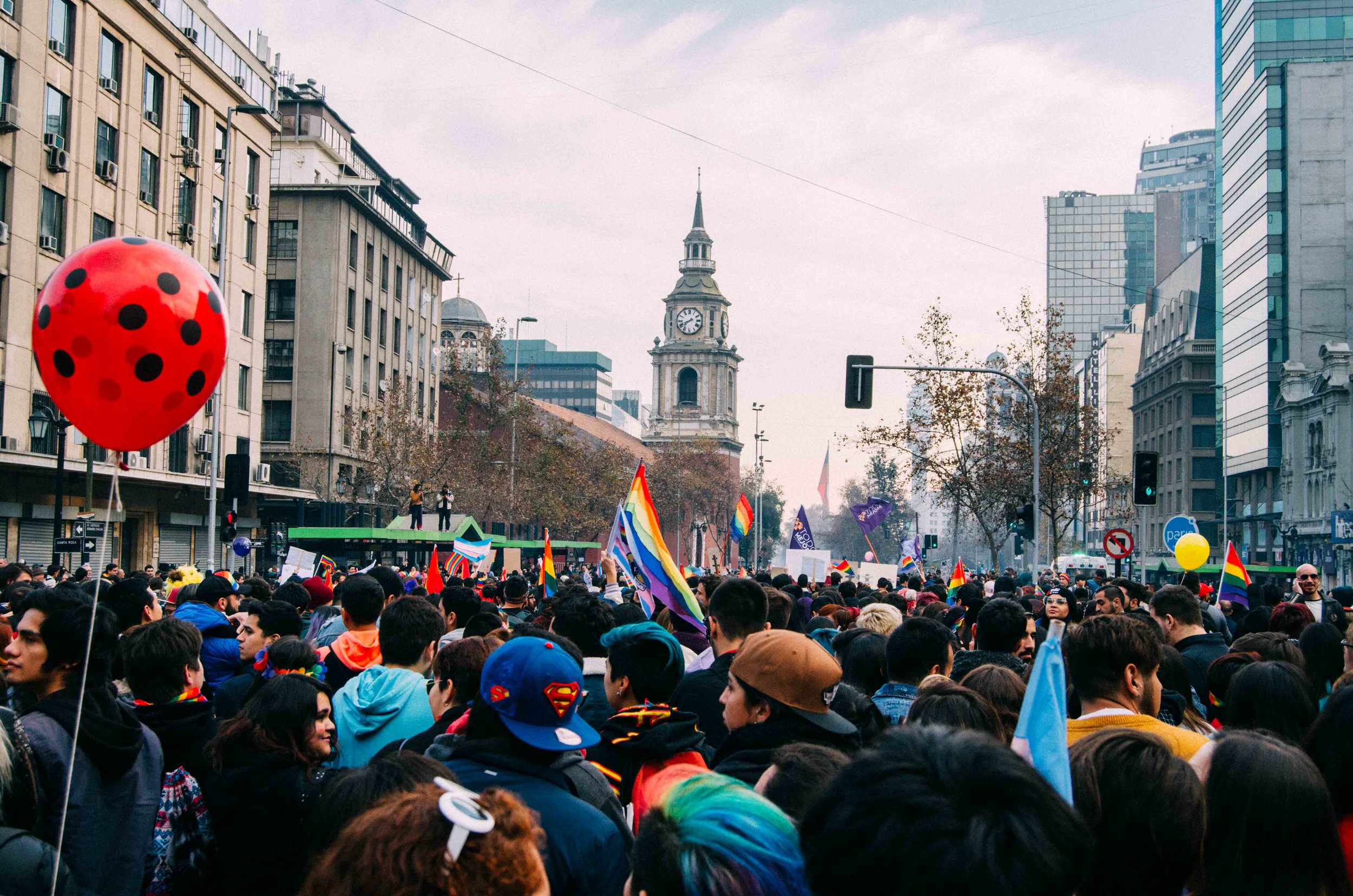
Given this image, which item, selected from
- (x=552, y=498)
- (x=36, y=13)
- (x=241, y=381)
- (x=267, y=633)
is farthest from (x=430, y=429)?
(x=267, y=633)

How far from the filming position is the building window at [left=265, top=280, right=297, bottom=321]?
2132 inches

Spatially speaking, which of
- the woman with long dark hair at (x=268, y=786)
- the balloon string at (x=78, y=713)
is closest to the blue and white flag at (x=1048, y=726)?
the woman with long dark hair at (x=268, y=786)

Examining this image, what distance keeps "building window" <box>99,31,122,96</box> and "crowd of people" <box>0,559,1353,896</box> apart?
28751 millimetres

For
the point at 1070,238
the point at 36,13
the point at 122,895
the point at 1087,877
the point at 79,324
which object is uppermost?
the point at 1070,238

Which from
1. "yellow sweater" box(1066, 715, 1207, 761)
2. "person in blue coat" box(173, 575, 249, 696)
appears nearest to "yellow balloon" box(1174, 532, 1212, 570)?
"yellow sweater" box(1066, 715, 1207, 761)

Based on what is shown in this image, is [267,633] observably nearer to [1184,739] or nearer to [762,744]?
[762,744]

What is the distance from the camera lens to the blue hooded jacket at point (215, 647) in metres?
6.96

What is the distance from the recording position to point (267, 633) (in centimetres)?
721

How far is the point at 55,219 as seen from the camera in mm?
30578

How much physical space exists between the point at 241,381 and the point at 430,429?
21.0 m

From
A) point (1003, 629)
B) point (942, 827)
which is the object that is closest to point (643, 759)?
point (942, 827)

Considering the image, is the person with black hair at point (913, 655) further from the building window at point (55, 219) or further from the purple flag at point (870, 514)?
the purple flag at point (870, 514)

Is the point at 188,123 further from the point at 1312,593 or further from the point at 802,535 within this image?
the point at 1312,593

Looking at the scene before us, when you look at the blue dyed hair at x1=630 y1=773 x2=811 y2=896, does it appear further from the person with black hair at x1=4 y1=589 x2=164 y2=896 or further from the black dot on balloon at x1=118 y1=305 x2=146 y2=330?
the black dot on balloon at x1=118 y1=305 x2=146 y2=330
